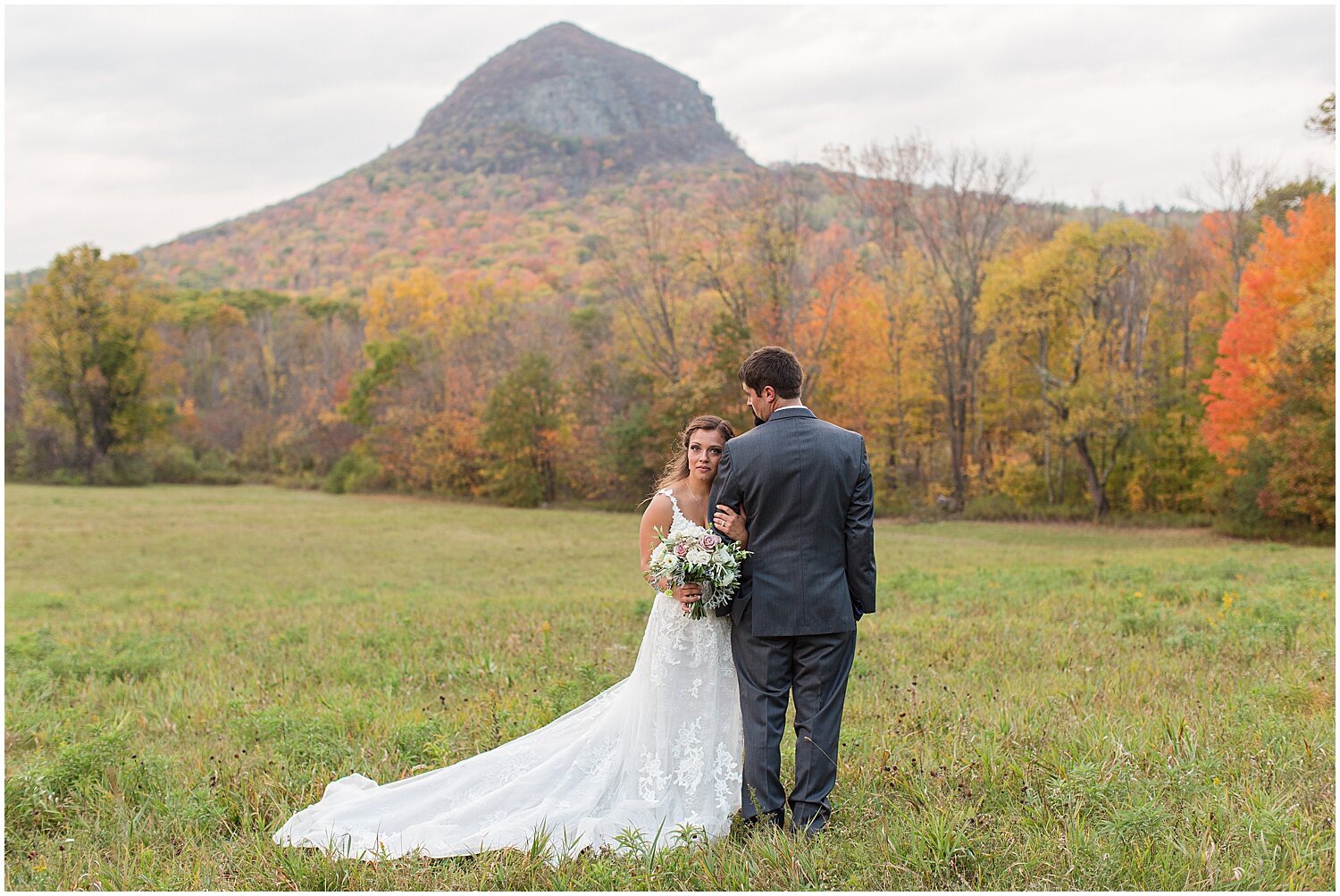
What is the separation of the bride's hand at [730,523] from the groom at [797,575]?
52 mm

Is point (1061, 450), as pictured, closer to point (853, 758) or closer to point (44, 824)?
point (853, 758)

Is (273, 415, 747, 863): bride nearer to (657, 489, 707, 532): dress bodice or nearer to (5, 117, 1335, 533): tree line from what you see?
(657, 489, 707, 532): dress bodice

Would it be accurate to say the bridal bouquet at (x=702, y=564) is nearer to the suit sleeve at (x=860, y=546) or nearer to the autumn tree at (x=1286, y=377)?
the suit sleeve at (x=860, y=546)

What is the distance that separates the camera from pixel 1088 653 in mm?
8070

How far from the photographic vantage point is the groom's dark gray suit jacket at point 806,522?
4.49 m

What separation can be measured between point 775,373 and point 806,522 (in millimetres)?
754

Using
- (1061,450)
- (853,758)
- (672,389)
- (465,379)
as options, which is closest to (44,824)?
(853,758)

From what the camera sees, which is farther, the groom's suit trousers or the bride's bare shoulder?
the bride's bare shoulder

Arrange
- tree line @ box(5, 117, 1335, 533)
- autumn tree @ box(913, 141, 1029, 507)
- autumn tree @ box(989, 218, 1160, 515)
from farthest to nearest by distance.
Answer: autumn tree @ box(913, 141, 1029, 507), autumn tree @ box(989, 218, 1160, 515), tree line @ box(5, 117, 1335, 533)

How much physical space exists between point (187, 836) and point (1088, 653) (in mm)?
7007

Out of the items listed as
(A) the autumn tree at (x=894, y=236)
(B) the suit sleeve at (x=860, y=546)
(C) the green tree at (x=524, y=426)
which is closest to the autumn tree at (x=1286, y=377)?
(A) the autumn tree at (x=894, y=236)

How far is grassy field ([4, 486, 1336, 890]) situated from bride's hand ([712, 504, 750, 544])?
4.76 ft

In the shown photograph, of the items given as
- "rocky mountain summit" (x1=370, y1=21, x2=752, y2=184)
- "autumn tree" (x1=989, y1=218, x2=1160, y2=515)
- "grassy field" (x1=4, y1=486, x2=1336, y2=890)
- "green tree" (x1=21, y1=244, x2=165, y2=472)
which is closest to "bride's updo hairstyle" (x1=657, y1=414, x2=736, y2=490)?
"grassy field" (x1=4, y1=486, x2=1336, y2=890)

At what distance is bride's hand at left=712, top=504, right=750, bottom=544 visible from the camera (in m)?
4.70
